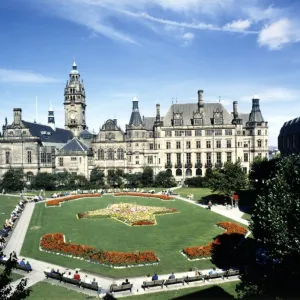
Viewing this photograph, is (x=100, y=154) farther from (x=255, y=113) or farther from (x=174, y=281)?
(x=174, y=281)

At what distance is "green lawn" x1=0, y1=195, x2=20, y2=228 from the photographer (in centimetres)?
4398

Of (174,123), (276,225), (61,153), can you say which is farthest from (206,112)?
(276,225)

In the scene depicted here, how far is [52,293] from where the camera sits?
21828 millimetres

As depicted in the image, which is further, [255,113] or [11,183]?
[255,113]

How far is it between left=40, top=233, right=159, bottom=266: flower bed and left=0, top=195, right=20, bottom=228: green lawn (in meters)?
13.3

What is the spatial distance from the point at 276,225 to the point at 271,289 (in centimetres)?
378

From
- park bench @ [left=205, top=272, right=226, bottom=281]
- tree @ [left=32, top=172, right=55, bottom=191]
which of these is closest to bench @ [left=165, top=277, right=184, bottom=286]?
park bench @ [left=205, top=272, right=226, bottom=281]

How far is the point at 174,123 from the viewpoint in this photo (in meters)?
82.2

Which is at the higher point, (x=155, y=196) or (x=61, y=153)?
(x=61, y=153)

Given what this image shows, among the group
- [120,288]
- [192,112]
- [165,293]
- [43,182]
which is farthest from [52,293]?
[192,112]

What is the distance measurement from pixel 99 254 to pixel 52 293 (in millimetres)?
6400

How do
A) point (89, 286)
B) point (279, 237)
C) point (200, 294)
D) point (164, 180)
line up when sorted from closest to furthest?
point (279, 237) < point (200, 294) < point (89, 286) < point (164, 180)

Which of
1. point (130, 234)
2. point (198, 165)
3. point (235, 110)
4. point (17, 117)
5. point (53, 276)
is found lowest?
point (53, 276)

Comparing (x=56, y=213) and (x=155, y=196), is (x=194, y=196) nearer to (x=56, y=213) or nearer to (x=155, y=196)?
(x=155, y=196)
